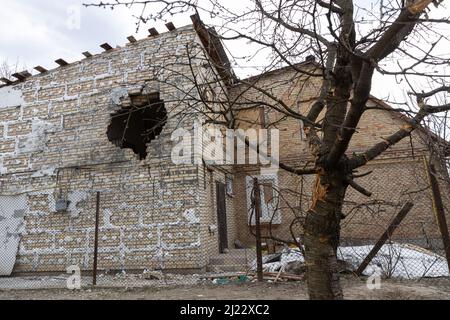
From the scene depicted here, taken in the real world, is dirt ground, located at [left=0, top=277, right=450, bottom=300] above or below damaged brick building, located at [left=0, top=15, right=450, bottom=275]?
below

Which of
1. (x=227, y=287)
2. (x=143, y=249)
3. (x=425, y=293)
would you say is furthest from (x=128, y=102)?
(x=425, y=293)

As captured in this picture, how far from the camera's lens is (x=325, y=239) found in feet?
8.20

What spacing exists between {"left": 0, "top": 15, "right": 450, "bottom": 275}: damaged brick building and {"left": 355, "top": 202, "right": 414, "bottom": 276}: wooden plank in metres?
1.76

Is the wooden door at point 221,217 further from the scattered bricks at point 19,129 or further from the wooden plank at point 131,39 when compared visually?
the scattered bricks at point 19,129

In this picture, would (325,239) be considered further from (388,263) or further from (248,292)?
(388,263)

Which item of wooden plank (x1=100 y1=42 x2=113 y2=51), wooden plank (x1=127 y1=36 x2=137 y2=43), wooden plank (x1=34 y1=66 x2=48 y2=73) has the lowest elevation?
wooden plank (x1=34 y1=66 x2=48 y2=73)

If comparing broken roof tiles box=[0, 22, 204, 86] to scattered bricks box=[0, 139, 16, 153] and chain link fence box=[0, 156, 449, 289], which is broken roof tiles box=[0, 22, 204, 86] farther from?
chain link fence box=[0, 156, 449, 289]

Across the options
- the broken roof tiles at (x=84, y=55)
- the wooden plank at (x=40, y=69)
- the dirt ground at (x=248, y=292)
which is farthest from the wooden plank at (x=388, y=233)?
the wooden plank at (x=40, y=69)

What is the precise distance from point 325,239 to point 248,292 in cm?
301

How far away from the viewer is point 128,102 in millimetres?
8469

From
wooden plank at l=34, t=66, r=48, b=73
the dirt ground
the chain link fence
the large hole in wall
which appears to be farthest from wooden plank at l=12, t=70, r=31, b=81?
the dirt ground

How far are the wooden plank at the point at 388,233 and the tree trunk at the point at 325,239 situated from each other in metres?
3.10

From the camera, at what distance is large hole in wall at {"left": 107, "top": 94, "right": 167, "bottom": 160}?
28.0 feet
